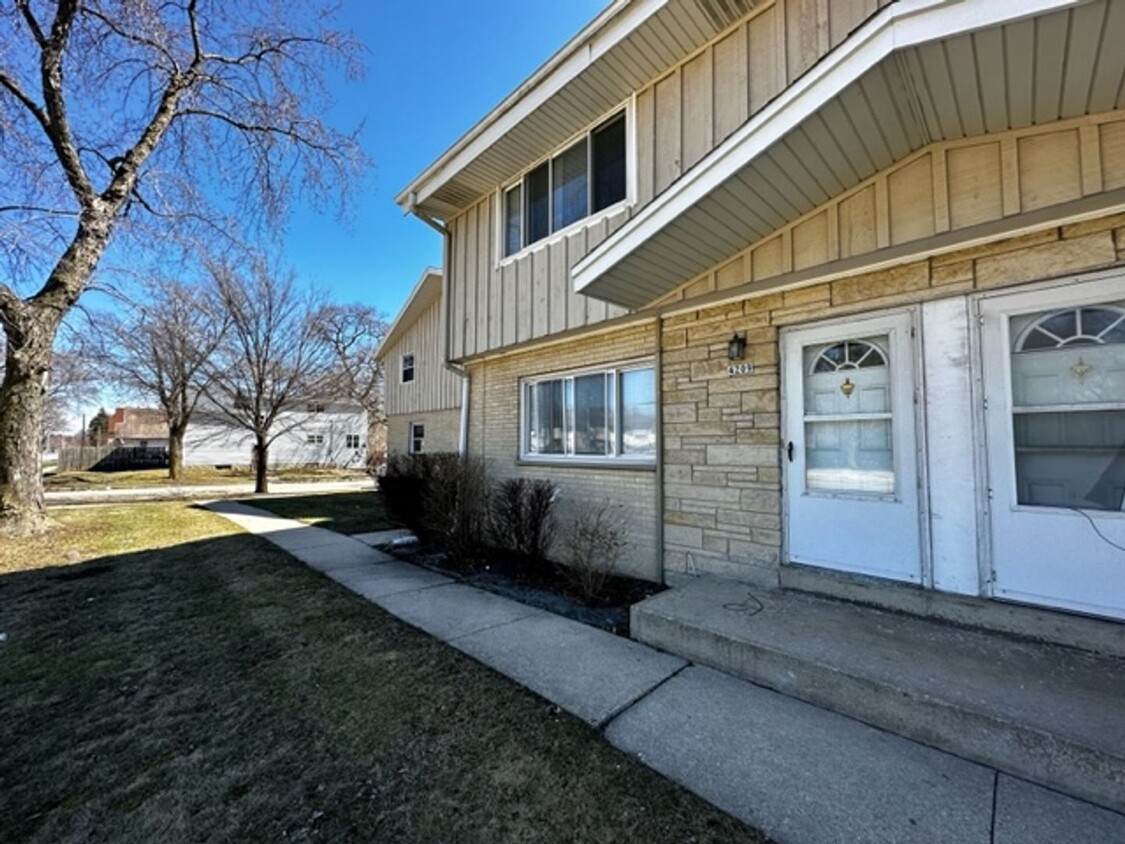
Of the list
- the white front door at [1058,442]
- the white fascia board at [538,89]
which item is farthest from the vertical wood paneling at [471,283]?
the white front door at [1058,442]

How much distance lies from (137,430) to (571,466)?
162ft

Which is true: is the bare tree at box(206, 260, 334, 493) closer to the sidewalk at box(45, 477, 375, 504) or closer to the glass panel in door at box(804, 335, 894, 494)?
the sidewalk at box(45, 477, 375, 504)

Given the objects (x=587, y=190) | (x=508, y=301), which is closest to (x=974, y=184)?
(x=587, y=190)

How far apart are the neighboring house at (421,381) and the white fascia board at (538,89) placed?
5.88 meters

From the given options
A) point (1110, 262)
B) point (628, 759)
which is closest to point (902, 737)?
point (628, 759)

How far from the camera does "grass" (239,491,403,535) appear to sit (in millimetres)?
10188

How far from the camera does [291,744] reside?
2.75 metres

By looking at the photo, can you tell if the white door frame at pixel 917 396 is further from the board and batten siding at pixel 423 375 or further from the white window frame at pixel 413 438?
the white window frame at pixel 413 438

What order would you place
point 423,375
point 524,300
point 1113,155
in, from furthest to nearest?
point 423,375
point 524,300
point 1113,155

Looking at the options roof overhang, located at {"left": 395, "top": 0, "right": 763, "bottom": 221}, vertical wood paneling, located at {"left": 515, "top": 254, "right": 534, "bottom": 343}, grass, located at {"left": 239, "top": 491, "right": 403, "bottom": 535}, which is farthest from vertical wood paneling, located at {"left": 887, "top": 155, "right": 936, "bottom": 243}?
grass, located at {"left": 239, "top": 491, "right": 403, "bottom": 535}

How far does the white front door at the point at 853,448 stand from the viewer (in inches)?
151

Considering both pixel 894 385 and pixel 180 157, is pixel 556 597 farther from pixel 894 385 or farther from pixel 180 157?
pixel 180 157

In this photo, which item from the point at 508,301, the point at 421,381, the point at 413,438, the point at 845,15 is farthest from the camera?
the point at 413,438

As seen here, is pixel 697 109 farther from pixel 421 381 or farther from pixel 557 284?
pixel 421 381
